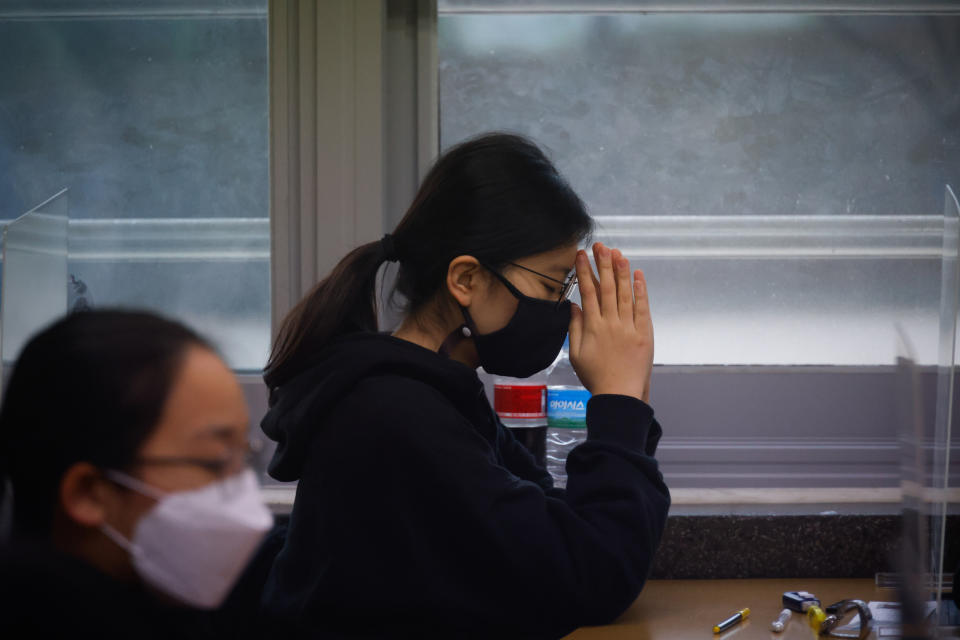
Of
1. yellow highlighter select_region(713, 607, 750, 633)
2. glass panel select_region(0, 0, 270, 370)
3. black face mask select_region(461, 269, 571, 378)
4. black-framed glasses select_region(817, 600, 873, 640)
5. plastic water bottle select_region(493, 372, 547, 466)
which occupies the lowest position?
yellow highlighter select_region(713, 607, 750, 633)

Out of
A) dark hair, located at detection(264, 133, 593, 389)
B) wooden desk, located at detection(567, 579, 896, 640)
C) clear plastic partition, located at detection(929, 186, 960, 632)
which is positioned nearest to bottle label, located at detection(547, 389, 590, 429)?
wooden desk, located at detection(567, 579, 896, 640)

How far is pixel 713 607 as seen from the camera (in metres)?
1.34

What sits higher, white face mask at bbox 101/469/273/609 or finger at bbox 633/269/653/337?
finger at bbox 633/269/653/337

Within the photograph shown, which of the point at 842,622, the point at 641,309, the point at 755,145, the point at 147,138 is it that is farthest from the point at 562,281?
the point at 147,138

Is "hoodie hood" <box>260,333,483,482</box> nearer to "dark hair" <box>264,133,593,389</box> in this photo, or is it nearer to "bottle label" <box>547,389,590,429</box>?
"dark hair" <box>264,133,593,389</box>

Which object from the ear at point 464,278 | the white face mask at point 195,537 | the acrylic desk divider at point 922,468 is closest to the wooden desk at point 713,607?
the acrylic desk divider at point 922,468

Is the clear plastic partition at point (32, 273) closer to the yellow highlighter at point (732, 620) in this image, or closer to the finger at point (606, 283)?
the finger at point (606, 283)

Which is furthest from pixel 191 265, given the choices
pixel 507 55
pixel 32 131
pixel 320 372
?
pixel 320 372

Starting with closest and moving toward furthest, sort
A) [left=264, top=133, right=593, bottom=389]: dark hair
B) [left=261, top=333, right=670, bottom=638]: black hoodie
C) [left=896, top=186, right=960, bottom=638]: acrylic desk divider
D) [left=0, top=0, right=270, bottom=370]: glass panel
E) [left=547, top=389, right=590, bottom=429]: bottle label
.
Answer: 1. [left=896, top=186, right=960, bottom=638]: acrylic desk divider
2. [left=261, top=333, right=670, bottom=638]: black hoodie
3. [left=264, top=133, right=593, bottom=389]: dark hair
4. [left=547, top=389, right=590, bottom=429]: bottle label
5. [left=0, top=0, right=270, bottom=370]: glass panel

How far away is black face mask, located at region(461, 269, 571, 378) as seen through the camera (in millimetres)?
1091

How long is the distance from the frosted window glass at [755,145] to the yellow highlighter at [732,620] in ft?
1.99

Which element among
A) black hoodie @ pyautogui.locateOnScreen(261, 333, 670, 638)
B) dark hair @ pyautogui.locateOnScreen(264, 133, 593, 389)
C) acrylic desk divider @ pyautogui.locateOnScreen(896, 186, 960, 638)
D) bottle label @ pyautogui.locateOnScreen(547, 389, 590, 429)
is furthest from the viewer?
bottle label @ pyautogui.locateOnScreen(547, 389, 590, 429)

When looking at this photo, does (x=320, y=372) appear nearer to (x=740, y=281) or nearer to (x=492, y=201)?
(x=492, y=201)

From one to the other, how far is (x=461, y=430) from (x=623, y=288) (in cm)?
33
